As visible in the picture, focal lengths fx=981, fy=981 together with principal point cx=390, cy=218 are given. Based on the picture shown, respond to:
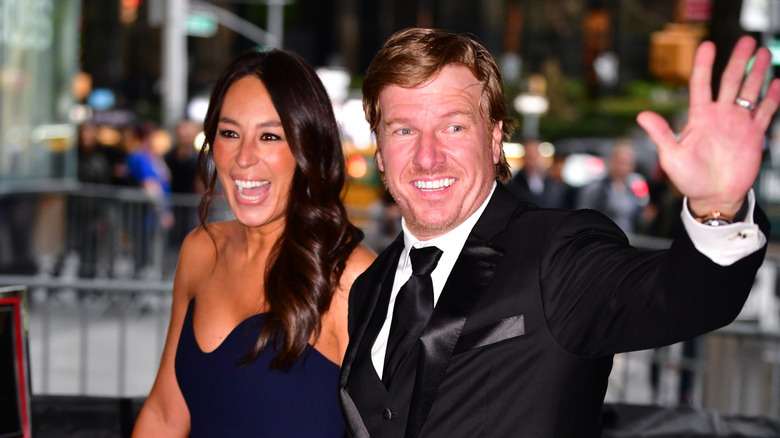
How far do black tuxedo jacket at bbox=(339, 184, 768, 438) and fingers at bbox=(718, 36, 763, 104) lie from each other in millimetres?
365

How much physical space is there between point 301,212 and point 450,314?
1010 millimetres

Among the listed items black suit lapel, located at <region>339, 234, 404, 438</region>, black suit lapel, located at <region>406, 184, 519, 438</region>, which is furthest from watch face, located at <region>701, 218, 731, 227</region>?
black suit lapel, located at <region>339, 234, 404, 438</region>

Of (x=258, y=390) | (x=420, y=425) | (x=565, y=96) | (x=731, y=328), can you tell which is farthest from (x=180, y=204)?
(x=565, y=96)

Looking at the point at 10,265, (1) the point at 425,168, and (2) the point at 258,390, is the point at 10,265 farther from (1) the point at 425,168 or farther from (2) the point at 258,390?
(1) the point at 425,168

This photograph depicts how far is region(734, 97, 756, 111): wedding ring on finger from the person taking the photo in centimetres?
170

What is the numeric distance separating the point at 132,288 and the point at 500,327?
4167mm

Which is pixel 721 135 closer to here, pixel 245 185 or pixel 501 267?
pixel 501 267

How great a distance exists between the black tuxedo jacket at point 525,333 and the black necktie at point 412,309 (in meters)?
0.04

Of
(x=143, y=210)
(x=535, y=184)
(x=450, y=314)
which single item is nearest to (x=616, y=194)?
(x=535, y=184)

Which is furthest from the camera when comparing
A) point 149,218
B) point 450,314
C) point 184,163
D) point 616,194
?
point 184,163

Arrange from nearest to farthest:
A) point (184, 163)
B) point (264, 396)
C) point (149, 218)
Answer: point (264, 396), point (149, 218), point (184, 163)

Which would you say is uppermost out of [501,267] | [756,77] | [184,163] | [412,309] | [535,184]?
[756,77]

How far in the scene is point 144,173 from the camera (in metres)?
12.6

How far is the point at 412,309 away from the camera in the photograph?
2.40 m
